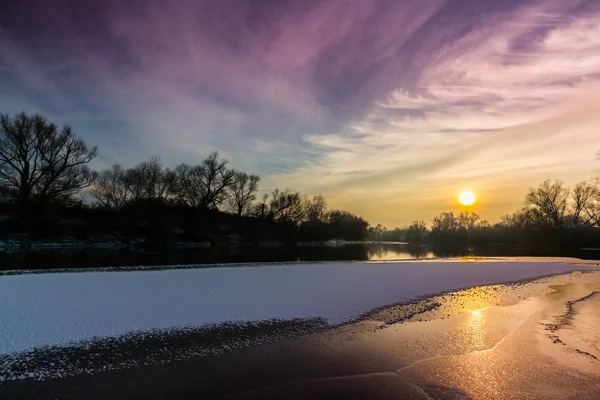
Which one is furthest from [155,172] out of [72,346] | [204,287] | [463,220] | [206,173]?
[463,220]

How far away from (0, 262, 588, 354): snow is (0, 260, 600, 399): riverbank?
6.89ft

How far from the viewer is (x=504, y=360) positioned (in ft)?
23.1

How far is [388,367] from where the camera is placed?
6.69 m

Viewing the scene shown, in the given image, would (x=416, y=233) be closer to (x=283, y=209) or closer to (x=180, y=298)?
(x=283, y=209)

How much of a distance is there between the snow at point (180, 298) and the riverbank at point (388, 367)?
6.89 feet

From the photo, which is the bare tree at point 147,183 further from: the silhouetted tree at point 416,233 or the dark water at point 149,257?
the silhouetted tree at point 416,233

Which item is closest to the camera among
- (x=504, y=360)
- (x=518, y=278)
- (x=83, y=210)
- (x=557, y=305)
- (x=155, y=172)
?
(x=504, y=360)

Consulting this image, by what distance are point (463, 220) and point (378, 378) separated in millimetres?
153440

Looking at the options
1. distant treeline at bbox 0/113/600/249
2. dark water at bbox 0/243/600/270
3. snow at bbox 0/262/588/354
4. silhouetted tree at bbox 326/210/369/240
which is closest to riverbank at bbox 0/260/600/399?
snow at bbox 0/262/588/354

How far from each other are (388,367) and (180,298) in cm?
790

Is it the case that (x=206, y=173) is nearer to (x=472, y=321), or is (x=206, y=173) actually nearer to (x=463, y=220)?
(x=472, y=321)

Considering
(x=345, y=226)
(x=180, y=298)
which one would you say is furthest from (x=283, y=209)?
(x=180, y=298)

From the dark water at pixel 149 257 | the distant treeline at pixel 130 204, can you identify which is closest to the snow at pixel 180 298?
the dark water at pixel 149 257

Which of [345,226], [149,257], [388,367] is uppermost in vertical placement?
[345,226]
